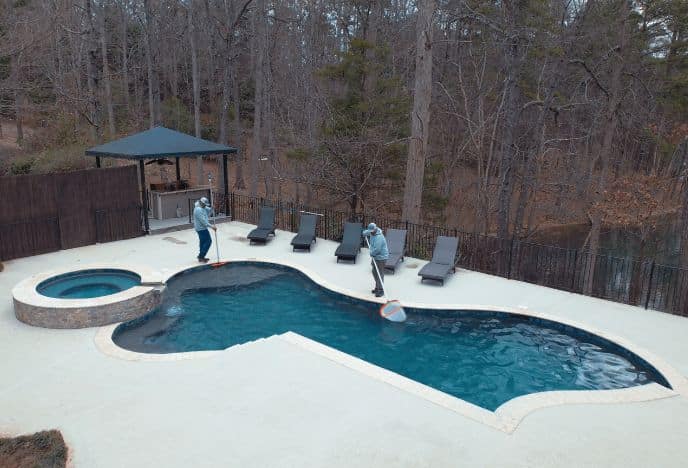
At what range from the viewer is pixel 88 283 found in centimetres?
1085

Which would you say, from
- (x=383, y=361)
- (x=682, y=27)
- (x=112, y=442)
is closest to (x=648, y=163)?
(x=682, y=27)

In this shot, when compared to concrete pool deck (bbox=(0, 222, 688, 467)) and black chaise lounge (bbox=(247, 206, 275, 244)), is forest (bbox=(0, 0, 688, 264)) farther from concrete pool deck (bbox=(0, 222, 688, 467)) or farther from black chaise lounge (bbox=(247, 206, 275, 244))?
concrete pool deck (bbox=(0, 222, 688, 467))

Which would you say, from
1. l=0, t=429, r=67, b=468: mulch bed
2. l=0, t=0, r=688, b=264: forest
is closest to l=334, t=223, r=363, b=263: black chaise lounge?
l=0, t=0, r=688, b=264: forest

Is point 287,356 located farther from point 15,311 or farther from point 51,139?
point 51,139

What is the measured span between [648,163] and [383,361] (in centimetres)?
2989

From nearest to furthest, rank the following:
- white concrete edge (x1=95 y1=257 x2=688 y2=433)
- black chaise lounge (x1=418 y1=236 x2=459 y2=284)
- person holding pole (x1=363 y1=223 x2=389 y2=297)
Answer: white concrete edge (x1=95 y1=257 x2=688 y2=433) → person holding pole (x1=363 y1=223 x2=389 y2=297) → black chaise lounge (x1=418 y1=236 x2=459 y2=284)

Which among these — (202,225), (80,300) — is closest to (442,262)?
(202,225)

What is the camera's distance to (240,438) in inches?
220

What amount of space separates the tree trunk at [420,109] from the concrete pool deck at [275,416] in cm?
789

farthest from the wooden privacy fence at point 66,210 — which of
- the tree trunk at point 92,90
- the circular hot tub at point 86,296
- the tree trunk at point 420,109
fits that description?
the tree trunk at point 92,90

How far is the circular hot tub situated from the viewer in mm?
8711

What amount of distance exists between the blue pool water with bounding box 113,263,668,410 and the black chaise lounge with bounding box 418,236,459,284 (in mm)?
1315

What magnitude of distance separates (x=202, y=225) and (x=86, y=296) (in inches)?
115

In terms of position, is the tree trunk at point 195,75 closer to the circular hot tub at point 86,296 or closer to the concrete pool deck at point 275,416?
the circular hot tub at point 86,296
